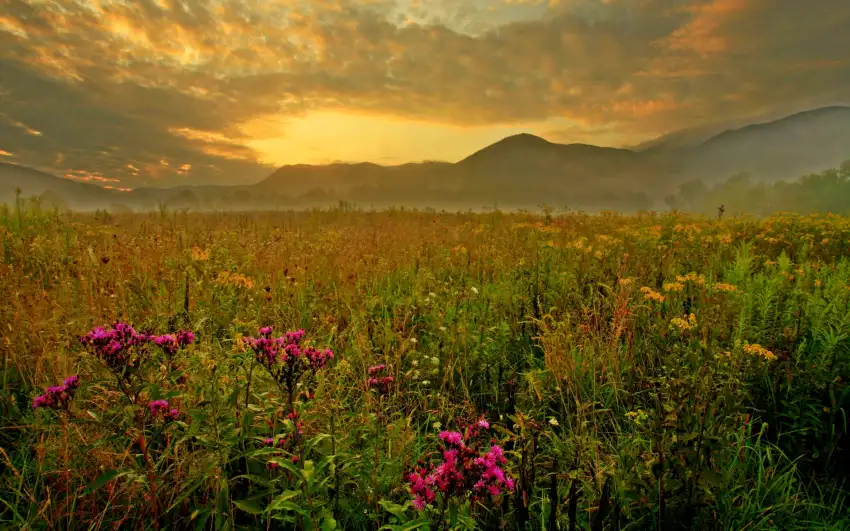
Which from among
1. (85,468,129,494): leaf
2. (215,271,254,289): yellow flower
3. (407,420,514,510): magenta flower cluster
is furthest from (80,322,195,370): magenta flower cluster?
(215,271,254,289): yellow flower

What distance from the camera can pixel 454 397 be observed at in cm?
358

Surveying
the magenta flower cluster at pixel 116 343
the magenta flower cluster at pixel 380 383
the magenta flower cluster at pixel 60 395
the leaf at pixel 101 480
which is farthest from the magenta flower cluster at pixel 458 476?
the magenta flower cluster at pixel 60 395

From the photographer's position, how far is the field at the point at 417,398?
82.0 inches

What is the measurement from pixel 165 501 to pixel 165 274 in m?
3.62

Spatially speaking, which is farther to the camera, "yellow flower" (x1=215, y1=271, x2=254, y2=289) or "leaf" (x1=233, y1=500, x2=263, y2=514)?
"yellow flower" (x1=215, y1=271, x2=254, y2=289)

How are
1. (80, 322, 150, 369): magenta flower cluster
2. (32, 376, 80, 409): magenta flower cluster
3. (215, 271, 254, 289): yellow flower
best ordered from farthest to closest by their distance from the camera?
(215, 271, 254, 289): yellow flower, (32, 376, 80, 409): magenta flower cluster, (80, 322, 150, 369): magenta flower cluster

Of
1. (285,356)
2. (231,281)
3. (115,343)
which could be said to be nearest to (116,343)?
(115,343)

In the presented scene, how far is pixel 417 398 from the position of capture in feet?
11.5

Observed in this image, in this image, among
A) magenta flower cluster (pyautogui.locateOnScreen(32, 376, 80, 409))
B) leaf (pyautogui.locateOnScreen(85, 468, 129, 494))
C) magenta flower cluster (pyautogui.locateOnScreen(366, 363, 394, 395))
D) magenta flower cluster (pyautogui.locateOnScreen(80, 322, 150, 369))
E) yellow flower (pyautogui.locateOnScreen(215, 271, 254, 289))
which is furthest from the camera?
yellow flower (pyautogui.locateOnScreen(215, 271, 254, 289))

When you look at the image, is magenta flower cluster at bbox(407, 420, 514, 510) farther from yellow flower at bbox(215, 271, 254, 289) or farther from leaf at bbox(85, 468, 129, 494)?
yellow flower at bbox(215, 271, 254, 289)

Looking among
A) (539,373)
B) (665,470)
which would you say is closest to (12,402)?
(539,373)

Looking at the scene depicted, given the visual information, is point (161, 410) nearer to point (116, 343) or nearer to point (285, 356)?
point (116, 343)

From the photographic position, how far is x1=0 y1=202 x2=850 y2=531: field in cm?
208

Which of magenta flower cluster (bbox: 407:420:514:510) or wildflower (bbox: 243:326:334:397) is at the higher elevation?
wildflower (bbox: 243:326:334:397)
